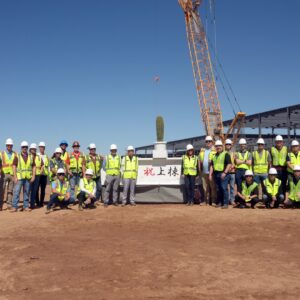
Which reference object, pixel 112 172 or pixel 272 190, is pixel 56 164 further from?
pixel 272 190

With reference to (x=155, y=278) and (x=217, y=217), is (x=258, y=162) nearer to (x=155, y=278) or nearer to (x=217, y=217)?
(x=217, y=217)

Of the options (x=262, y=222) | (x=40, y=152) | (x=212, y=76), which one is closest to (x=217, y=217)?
(x=262, y=222)

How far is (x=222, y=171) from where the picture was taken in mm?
10297

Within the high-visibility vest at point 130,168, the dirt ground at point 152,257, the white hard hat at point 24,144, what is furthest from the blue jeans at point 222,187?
the white hard hat at point 24,144

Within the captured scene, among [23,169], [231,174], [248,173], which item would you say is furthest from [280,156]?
[23,169]

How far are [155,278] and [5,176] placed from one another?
7668mm

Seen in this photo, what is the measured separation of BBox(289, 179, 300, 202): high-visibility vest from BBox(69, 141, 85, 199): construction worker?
20.1 ft

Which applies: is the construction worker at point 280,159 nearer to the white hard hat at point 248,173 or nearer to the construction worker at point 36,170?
the white hard hat at point 248,173

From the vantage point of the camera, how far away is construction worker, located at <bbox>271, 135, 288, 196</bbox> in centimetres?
1014

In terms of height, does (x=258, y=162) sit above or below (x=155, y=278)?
above

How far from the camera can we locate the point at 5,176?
10.6m

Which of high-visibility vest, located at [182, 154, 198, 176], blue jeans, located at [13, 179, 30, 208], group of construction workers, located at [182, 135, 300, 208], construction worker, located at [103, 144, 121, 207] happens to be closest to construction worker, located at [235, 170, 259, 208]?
group of construction workers, located at [182, 135, 300, 208]

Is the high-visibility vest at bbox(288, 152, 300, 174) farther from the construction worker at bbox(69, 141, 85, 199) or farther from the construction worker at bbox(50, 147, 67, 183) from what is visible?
the construction worker at bbox(50, 147, 67, 183)

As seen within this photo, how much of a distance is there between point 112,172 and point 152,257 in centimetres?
586
